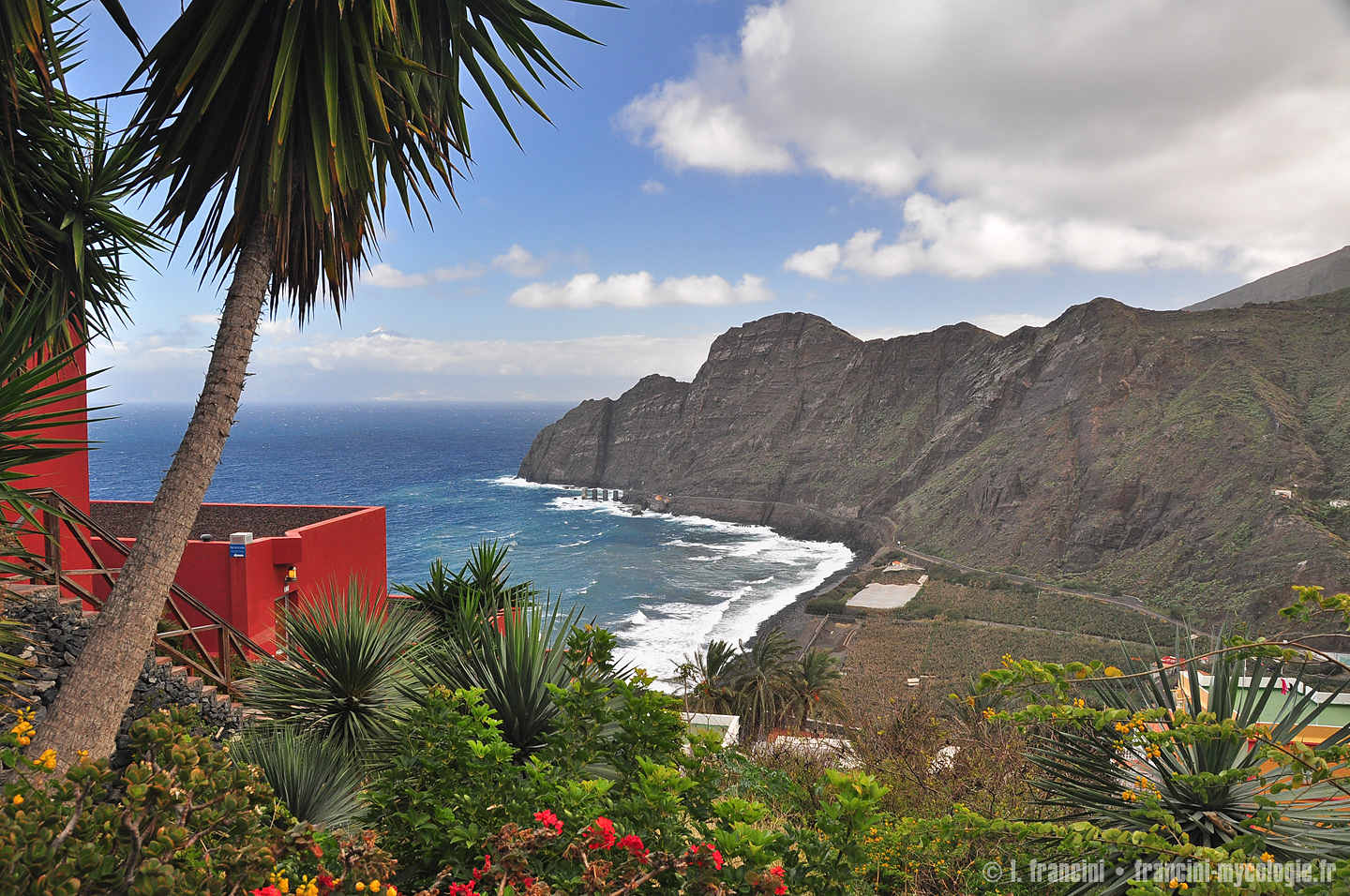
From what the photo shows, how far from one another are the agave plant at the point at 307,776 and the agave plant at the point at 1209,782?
3832 mm

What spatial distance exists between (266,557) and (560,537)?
62.5 metres

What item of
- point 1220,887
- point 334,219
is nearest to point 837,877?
point 1220,887

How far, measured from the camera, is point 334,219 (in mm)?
4504

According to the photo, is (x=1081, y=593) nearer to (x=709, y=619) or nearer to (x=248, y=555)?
(x=709, y=619)

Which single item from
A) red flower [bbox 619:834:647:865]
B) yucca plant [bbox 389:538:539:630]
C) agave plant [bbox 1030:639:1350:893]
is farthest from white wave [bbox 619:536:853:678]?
red flower [bbox 619:834:647:865]

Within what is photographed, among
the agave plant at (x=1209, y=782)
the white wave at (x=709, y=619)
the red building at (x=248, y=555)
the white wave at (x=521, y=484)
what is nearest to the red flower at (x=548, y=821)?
the agave plant at (x=1209, y=782)

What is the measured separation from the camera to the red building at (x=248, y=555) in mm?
7844

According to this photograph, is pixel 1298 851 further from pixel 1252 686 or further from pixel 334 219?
pixel 334 219

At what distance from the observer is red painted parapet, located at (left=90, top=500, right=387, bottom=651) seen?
891 centimetres

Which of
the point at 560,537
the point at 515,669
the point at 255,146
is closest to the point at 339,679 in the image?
the point at 515,669

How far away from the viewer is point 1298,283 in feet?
315

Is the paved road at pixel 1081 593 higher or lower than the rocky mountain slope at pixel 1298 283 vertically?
lower

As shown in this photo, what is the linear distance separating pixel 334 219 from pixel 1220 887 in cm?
540

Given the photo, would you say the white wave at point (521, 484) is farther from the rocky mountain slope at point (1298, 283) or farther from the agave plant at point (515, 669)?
the agave plant at point (515, 669)
